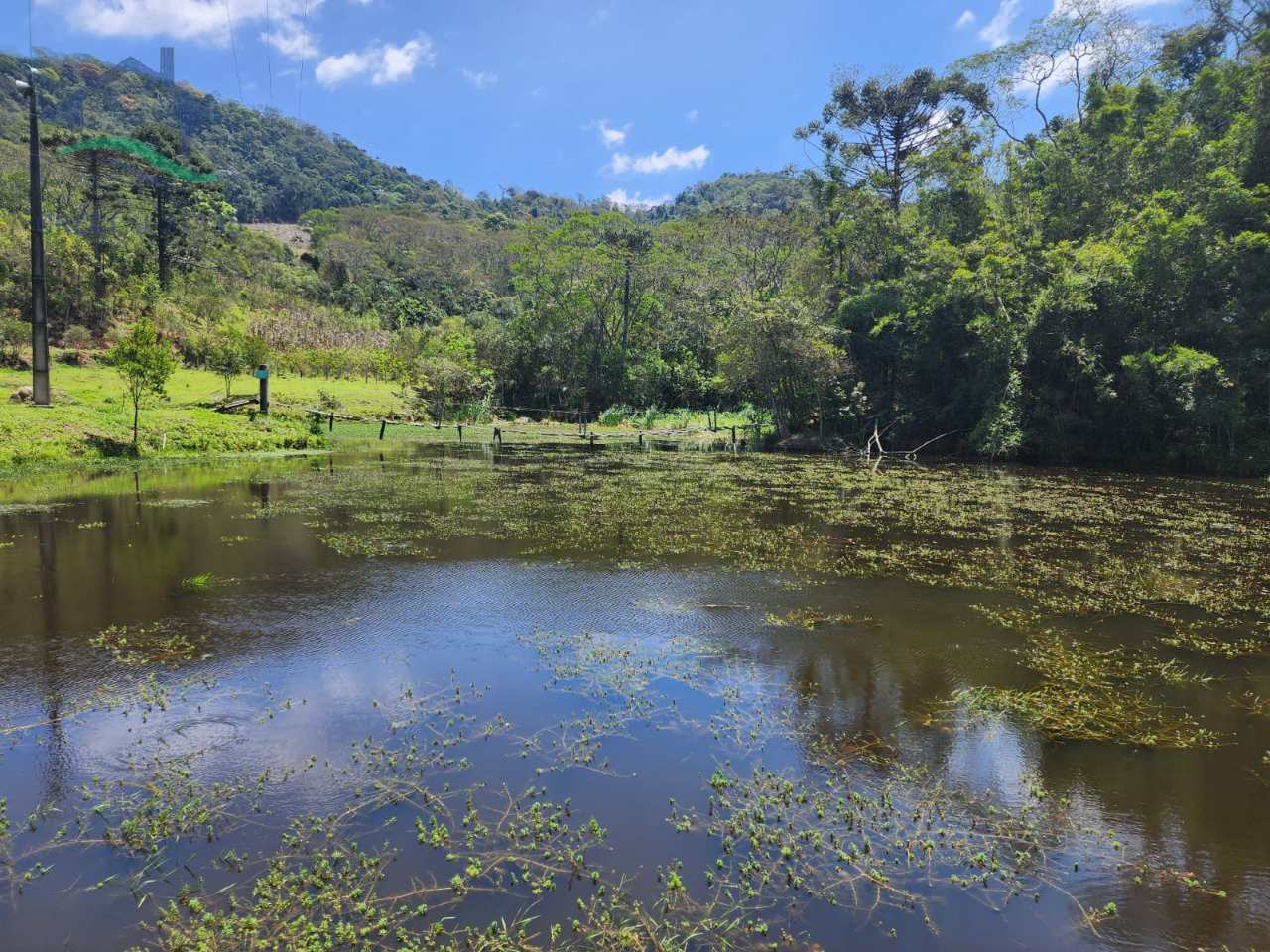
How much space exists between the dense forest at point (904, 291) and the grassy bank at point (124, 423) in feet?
18.4

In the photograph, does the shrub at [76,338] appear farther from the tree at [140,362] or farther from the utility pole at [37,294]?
the tree at [140,362]

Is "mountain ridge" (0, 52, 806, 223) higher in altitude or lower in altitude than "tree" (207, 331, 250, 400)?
higher

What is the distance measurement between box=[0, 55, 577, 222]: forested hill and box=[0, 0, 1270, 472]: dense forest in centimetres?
3900

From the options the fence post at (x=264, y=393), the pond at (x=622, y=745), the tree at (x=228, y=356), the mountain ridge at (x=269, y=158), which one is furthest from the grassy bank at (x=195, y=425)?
the mountain ridge at (x=269, y=158)

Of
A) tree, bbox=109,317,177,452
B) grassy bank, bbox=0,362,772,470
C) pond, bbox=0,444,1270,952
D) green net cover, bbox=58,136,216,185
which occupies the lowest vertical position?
pond, bbox=0,444,1270,952

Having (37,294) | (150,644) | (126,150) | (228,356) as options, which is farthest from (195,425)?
(126,150)

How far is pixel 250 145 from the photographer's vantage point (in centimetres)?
10694

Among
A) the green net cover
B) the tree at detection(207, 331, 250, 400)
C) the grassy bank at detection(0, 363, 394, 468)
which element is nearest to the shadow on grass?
the grassy bank at detection(0, 363, 394, 468)

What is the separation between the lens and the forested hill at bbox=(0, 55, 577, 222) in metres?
86.4

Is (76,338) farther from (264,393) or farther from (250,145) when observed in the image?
(250,145)

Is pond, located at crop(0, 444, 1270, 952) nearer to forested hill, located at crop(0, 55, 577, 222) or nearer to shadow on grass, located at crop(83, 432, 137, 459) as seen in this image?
shadow on grass, located at crop(83, 432, 137, 459)

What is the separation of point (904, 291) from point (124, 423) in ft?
82.3

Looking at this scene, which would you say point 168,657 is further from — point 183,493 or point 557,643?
point 183,493

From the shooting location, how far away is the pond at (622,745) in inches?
123
